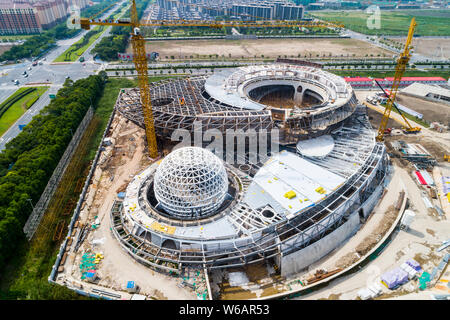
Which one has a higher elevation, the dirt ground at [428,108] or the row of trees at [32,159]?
the row of trees at [32,159]

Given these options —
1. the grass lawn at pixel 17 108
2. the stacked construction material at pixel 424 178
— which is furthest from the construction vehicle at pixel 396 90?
the grass lawn at pixel 17 108

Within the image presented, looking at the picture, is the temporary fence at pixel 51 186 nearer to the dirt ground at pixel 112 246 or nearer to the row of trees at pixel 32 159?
the row of trees at pixel 32 159

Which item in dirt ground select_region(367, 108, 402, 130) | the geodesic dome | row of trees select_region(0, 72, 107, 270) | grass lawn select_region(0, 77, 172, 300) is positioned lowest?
grass lawn select_region(0, 77, 172, 300)

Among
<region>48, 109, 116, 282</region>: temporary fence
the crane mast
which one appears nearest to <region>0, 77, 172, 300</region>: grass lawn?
<region>48, 109, 116, 282</region>: temporary fence

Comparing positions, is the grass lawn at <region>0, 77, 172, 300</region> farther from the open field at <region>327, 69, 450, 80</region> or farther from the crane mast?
the open field at <region>327, 69, 450, 80</region>

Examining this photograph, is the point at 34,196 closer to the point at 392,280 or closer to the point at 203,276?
the point at 203,276
